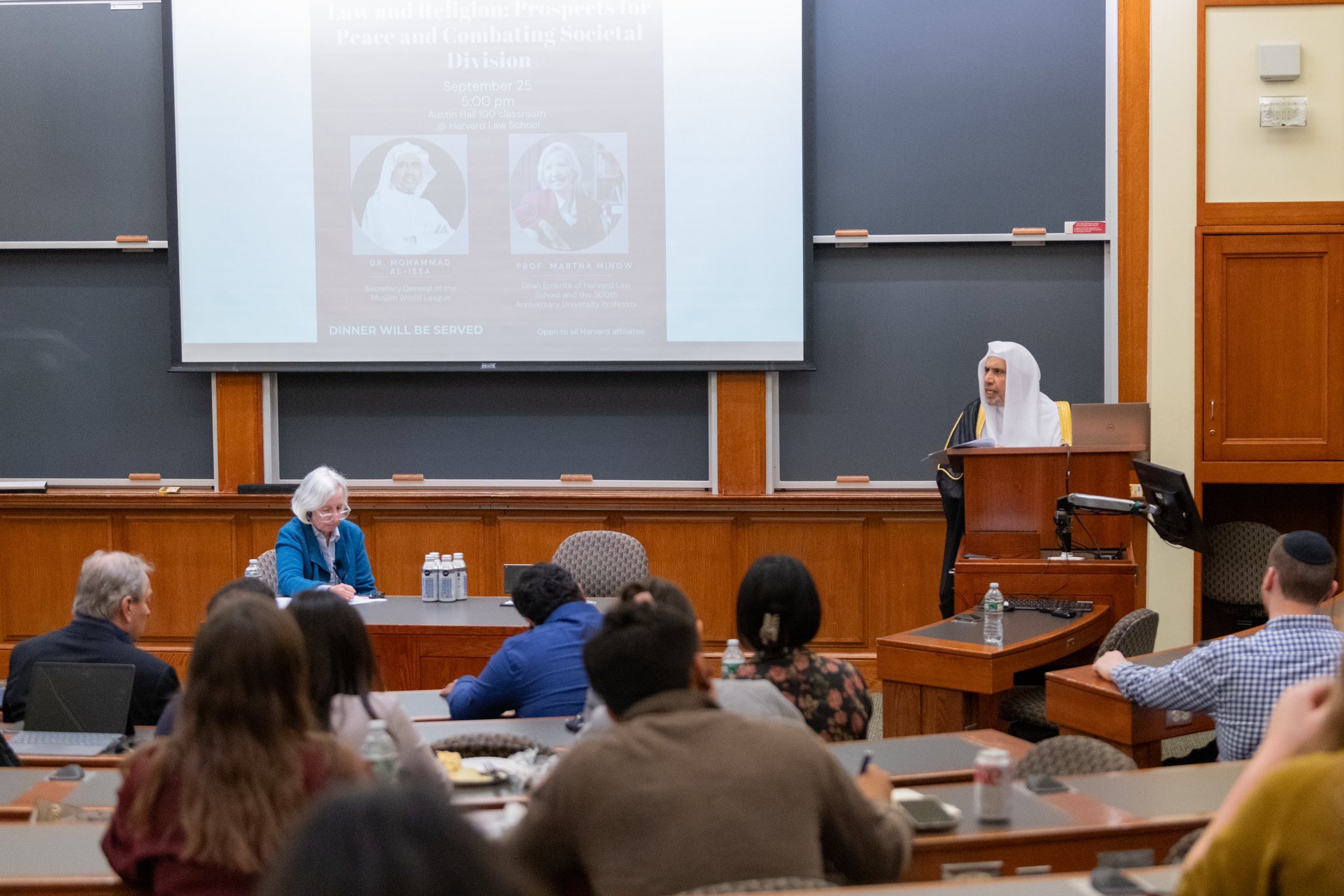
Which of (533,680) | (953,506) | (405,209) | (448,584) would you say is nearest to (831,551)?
(953,506)

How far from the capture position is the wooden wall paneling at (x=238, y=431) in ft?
22.3

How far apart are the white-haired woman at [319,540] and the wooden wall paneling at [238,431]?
66.7 inches

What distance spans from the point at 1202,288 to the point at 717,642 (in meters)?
3.15

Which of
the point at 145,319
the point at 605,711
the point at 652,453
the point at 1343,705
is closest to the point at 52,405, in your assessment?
the point at 145,319

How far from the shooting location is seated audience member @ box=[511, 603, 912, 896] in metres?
1.79

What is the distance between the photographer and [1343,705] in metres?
1.48

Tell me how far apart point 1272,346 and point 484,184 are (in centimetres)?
427

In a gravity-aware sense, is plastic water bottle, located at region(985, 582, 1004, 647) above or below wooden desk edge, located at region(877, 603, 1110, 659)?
above

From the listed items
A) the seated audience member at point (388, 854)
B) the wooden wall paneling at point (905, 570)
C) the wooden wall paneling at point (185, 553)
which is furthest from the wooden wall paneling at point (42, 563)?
the seated audience member at point (388, 854)

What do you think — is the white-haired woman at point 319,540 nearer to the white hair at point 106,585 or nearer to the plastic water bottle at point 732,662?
the white hair at point 106,585

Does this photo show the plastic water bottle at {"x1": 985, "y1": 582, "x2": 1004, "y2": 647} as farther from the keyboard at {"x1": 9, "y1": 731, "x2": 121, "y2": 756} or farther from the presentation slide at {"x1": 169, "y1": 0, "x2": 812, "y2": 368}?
the keyboard at {"x1": 9, "y1": 731, "x2": 121, "y2": 756}

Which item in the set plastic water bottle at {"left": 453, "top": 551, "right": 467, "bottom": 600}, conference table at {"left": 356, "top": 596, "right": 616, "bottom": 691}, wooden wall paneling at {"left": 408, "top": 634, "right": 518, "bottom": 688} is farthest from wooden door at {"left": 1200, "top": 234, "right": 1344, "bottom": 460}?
wooden wall paneling at {"left": 408, "top": 634, "right": 518, "bottom": 688}

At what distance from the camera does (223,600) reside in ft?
8.19

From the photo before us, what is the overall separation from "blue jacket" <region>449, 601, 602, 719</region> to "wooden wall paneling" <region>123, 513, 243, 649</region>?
360 centimetres
